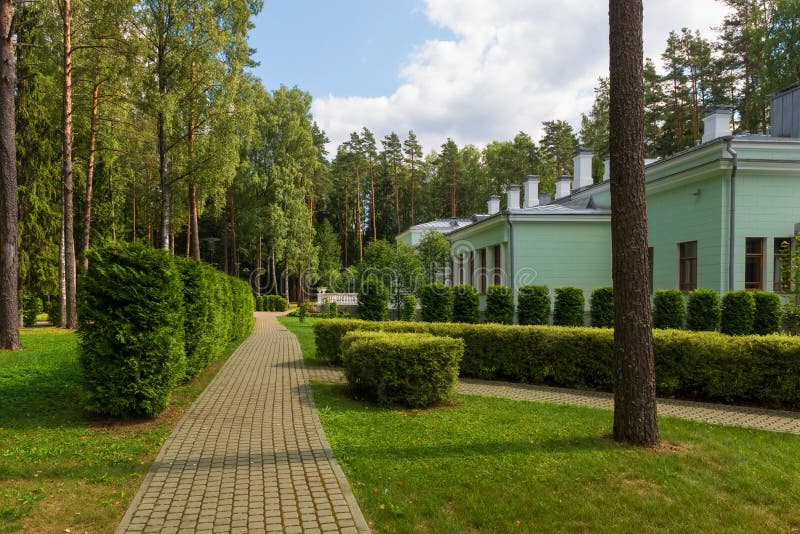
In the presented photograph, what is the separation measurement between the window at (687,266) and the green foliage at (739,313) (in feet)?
10.4

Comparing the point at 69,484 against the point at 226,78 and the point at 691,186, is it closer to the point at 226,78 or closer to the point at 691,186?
the point at 226,78

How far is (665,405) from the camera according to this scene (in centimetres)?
762

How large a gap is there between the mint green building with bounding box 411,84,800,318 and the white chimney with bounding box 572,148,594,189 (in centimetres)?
291

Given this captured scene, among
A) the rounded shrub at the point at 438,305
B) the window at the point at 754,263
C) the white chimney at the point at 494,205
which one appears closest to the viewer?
the window at the point at 754,263

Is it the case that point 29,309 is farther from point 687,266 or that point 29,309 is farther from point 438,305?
point 687,266

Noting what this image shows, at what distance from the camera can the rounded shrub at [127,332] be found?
607cm

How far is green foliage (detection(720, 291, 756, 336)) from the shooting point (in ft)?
43.7

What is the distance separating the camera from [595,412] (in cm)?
696

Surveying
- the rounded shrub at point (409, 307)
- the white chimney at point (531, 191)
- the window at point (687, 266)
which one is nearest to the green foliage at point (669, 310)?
the window at point (687, 266)

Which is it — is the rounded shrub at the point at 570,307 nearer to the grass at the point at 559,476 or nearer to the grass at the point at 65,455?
the grass at the point at 559,476

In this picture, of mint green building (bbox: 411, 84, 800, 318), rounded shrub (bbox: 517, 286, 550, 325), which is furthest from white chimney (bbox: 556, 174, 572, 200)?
rounded shrub (bbox: 517, 286, 550, 325)

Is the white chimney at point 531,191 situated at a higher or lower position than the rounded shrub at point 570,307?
higher

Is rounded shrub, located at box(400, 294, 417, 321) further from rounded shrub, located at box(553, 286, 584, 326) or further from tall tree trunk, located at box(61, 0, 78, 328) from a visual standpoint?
tall tree trunk, located at box(61, 0, 78, 328)

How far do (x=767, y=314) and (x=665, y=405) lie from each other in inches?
310
